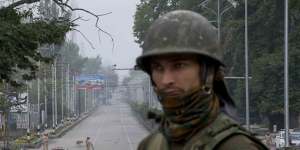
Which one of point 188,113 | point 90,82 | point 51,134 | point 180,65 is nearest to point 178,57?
point 180,65

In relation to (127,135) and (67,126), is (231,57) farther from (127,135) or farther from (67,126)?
(67,126)

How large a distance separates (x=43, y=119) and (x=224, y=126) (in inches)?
2963

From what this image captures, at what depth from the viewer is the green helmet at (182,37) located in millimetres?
2221

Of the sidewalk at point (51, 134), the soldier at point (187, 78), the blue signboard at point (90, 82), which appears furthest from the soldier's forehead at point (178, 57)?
the blue signboard at point (90, 82)

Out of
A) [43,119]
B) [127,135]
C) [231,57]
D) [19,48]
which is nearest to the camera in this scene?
[19,48]

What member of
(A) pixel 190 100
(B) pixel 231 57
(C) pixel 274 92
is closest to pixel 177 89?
(A) pixel 190 100

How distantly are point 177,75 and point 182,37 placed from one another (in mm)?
106

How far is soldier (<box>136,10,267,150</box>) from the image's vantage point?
2.21 metres

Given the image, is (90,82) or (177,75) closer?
(177,75)

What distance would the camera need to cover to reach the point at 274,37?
5362 cm

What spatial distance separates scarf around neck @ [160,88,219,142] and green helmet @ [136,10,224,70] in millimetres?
120

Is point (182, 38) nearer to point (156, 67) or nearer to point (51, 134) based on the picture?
point (156, 67)

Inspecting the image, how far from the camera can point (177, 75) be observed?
7.32 feet

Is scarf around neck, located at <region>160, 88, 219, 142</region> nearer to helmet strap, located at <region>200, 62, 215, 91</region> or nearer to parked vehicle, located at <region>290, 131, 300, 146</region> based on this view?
helmet strap, located at <region>200, 62, 215, 91</region>
